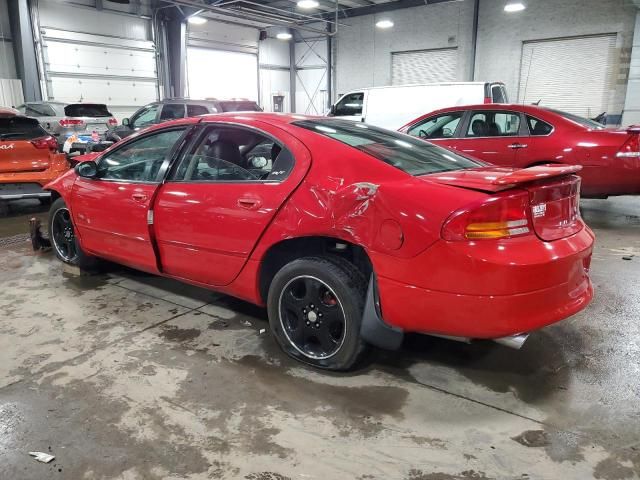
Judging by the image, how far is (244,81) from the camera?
857 inches

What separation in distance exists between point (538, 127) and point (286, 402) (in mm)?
5683

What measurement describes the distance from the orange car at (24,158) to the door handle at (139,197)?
13.3 ft

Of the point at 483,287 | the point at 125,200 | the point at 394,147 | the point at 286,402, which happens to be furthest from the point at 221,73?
the point at 483,287

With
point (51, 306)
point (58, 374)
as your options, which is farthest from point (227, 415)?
point (51, 306)

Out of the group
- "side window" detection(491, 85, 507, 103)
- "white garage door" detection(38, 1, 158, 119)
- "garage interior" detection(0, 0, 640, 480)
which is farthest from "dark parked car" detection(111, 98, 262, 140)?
"garage interior" detection(0, 0, 640, 480)

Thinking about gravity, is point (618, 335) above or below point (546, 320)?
below

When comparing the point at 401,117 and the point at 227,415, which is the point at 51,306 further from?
the point at 401,117

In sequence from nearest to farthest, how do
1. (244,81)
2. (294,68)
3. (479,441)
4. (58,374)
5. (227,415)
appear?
(479,441) < (227,415) < (58,374) < (244,81) < (294,68)

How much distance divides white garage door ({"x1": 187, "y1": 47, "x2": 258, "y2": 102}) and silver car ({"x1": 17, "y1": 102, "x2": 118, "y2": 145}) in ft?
20.1

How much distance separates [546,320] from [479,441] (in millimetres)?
624

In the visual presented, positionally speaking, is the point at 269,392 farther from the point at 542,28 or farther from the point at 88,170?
the point at 542,28

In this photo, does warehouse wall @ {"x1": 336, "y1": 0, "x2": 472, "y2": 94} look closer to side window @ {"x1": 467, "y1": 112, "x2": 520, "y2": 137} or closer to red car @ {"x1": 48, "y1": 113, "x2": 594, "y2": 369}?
side window @ {"x1": 467, "y1": 112, "x2": 520, "y2": 137}

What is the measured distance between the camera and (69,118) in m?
12.8

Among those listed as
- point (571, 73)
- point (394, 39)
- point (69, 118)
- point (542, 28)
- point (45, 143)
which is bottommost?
point (45, 143)
